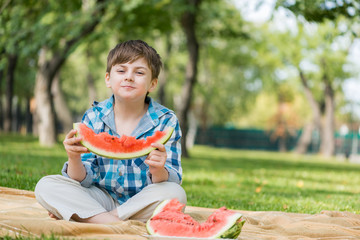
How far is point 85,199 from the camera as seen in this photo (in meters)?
3.27

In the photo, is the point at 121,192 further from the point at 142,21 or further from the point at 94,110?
the point at 142,21

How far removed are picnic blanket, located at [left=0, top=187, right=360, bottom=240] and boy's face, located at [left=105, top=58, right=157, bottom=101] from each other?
0.94 metres

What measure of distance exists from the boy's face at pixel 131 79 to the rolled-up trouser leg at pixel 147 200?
0.69 m

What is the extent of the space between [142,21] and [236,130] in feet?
76.4

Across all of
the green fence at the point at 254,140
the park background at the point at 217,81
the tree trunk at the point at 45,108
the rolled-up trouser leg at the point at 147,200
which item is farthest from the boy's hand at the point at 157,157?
the green fence at the point at 254,140

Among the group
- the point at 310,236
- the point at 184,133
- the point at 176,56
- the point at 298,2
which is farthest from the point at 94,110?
the point at 176,56

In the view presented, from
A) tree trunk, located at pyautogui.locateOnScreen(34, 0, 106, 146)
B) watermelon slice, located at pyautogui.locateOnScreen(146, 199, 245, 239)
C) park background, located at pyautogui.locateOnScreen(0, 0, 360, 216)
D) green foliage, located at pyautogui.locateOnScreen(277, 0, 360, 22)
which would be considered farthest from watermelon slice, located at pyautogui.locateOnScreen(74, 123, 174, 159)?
tree trunk, located at pyautogui.locateOnScreen(34, 0, 106, 146)

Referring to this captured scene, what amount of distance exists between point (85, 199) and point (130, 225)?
401mm

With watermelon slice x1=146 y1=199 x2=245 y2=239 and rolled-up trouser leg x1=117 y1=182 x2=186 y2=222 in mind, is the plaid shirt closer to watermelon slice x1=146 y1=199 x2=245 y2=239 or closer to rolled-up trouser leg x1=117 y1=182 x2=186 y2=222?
rolled-up trouser leg x1=117 y1=182 x2=186 y2=222

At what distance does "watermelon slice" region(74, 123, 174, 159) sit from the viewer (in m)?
3.15

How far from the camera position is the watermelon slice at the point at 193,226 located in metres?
2.79

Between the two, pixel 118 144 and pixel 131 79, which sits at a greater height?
pixel 131 79

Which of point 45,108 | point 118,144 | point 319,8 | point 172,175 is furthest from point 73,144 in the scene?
point 45,108

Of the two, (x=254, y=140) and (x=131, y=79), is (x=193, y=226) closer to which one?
(x=131, y=79)
